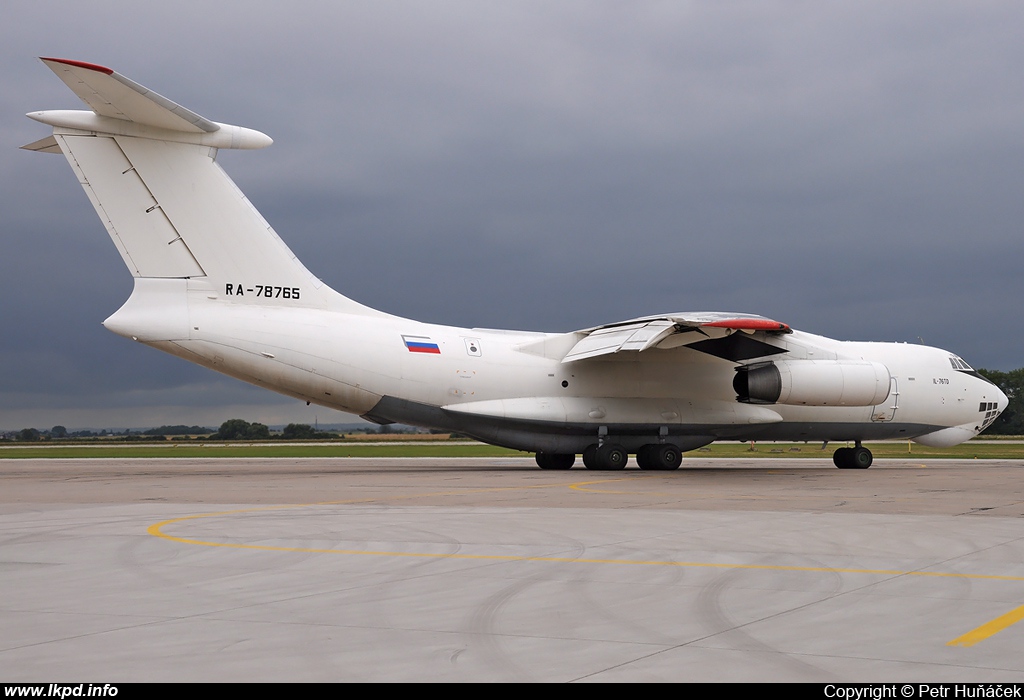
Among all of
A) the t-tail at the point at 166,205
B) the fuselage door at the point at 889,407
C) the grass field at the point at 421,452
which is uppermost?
the t-tail at the point at 166,205

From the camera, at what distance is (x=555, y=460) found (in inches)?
985

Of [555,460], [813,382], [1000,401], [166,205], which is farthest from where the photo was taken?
[1000,401]

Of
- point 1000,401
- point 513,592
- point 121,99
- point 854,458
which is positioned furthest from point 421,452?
point 513,592

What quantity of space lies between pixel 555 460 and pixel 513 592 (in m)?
18.6

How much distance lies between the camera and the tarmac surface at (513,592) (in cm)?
458

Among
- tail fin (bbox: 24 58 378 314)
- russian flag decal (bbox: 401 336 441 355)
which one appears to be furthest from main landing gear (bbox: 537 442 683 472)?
tail fin (bbox: 24 58 378 314)

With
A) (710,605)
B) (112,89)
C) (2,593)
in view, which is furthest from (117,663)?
(112,89)

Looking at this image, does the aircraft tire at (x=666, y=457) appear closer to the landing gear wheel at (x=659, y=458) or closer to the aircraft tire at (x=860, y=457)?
the landing gear wheel at (x=659, y=458)

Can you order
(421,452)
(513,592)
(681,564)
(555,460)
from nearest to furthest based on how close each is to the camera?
1. (513,592)
2. (681,564)
3. (555,460)
4. (421,452)

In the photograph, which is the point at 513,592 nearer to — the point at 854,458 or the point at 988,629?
the point at 988,629

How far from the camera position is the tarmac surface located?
15.0ft

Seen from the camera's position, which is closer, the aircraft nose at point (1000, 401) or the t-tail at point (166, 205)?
the t-tail at point (166, 205)

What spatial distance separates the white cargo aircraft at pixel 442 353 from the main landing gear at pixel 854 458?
0.04 m

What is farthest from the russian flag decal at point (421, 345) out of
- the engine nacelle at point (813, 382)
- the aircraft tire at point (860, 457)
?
the aircraft tire at point (860, 457)
